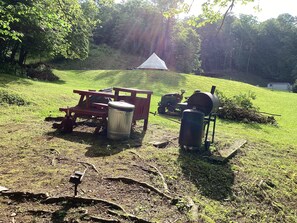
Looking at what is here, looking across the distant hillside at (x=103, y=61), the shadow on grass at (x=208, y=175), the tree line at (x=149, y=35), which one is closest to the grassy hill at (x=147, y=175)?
the shadow on grass at (x=208, y=175)

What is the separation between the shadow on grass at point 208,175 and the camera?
411 centimetres

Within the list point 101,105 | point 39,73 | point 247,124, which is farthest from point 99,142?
point 39,73

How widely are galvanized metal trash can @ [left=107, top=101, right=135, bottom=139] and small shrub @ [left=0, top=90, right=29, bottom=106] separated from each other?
5061mm

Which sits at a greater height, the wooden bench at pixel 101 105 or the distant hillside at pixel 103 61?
the distant hillside at pixel 103 61

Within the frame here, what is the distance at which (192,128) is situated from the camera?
5.67 metres

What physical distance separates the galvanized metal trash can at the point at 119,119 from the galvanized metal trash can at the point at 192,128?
118 centimetres

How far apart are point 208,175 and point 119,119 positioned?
225cm

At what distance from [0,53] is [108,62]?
22.6 meters

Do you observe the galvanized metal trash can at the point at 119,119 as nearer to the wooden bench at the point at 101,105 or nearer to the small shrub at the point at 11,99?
the wooden bench at the point at 101,105

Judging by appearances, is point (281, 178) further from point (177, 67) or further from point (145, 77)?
point (177, 67)

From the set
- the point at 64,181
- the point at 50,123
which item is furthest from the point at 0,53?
the point at 64,181

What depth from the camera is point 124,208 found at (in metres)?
3.19

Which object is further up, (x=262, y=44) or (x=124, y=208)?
(x=262, y=44)

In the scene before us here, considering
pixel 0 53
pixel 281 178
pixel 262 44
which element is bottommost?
pixel 281 178
